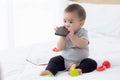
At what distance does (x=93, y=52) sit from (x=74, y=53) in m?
0.35

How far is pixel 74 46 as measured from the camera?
4.86 feet

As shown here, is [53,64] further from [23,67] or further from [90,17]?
[90,17]

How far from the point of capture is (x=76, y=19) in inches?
58.1

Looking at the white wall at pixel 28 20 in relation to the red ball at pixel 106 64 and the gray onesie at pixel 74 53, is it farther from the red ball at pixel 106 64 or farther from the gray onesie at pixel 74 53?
the red ball at pixel 106 64

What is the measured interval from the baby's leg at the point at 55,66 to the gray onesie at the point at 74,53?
0.08 feet

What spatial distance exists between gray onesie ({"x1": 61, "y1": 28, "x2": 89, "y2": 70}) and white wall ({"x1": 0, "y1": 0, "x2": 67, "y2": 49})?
1150mm

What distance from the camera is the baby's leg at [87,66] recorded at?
1.40 metres

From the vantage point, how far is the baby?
143 cm

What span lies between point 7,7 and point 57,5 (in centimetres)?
52

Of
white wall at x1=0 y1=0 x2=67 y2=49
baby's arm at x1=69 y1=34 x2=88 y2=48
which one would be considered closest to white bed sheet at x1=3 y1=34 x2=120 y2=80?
baby's arm at x1=69 y1=34 x2=88 y2=48

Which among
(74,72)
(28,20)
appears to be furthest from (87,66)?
(28,20)

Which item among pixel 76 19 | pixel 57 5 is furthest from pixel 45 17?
pixel 76 19

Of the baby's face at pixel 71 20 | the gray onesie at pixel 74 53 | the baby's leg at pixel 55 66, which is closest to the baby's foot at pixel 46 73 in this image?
the baby's leg at pixel 55 66

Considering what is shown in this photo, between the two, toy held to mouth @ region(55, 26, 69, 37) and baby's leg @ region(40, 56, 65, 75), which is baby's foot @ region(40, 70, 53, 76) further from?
toy held to mouth @ region(55, 26, 69, 37)
